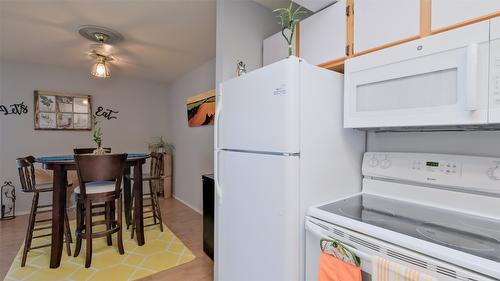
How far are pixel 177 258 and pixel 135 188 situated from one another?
2.91ft

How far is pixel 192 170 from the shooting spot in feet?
13.4

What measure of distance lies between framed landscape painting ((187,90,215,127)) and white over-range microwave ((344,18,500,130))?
2332 millimetres

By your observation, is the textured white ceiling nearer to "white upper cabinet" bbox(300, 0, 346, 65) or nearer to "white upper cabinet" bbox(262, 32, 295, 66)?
"white upper cabinet" bbox(262, 32, 295, 66)

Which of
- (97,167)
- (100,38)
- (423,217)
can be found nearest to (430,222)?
(423,217)

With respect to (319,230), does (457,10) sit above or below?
above

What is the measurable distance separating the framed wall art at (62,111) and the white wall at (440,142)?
4500mm

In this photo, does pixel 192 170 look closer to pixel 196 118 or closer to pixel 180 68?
pixel 196 118

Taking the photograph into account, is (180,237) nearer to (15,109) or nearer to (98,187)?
(98,187)

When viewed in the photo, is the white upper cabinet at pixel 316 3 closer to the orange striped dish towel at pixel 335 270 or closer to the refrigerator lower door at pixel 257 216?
the refrigerator lower door at pixel 257 216

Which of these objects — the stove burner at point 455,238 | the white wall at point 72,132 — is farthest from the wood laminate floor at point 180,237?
the stove burner at point 455,238

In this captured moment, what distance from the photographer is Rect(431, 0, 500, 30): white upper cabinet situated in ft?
3.17

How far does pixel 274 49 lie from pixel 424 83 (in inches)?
43.7

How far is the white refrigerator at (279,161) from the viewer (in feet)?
3.97

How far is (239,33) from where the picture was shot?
1954 millimetres
